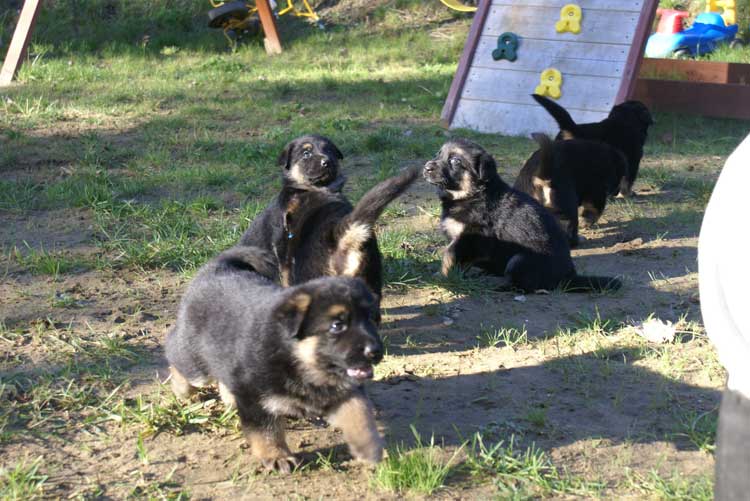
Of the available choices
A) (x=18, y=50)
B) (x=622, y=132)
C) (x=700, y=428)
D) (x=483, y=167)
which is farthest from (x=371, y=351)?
(x=18, y=50)

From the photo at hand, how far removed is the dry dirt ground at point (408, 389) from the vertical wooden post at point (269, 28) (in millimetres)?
8085

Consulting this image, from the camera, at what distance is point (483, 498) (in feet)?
10.3

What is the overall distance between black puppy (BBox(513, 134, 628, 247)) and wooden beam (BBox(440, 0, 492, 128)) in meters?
2.87

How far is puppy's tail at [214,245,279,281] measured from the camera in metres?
3.94

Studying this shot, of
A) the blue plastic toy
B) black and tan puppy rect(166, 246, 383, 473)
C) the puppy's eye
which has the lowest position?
black and tan puppy rect(166, 246, 383, 473)

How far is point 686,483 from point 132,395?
2.36m

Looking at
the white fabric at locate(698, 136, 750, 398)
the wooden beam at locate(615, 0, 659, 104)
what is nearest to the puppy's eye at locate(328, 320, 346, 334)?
the white fabric at locate(698, 136, 750, 398)

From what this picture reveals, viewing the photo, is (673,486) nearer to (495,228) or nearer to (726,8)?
(495,228)

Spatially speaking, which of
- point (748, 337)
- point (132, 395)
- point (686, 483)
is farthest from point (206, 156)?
point (748, 337)

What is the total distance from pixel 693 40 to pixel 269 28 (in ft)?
21.1

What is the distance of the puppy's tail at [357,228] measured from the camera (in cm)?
419

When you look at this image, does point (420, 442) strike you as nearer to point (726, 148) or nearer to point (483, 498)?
point (483, 498)

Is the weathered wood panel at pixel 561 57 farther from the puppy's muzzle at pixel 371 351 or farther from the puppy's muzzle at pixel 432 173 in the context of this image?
the puppy's muzzle at pixel 371 351

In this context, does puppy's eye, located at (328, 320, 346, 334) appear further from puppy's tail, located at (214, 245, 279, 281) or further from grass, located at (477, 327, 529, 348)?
grass, located at (477, 327, 529, 348)
